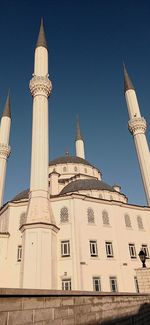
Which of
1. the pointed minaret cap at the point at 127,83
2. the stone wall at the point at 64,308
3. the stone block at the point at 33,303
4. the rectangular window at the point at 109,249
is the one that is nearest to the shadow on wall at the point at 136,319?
the stone wall at the point at 64,308

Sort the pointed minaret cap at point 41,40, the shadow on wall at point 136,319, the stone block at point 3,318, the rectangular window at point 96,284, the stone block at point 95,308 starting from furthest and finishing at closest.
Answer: the pointed minaret cap at point 41,40
the rectangular window at point 96,284
the shadow on wall at point 136,319
the stone block at point 95,308
the stone block at point 3,318

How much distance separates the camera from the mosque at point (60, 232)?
16.7 metres

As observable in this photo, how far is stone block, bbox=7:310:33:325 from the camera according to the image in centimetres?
393

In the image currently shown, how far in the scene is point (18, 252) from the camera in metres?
21.2

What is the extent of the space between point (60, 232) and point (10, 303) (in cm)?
1828

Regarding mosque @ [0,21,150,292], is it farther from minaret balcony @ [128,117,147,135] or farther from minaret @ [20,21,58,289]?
minaret balcony @ [128,117,147,135]

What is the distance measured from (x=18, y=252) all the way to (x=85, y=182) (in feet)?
A: 41.2

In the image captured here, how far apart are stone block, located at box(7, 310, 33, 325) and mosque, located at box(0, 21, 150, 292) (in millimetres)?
11689

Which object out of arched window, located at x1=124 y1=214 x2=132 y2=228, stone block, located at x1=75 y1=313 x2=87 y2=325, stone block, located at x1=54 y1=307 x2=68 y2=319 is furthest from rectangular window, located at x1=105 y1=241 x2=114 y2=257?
stone block, located at x1=54 y1=307 x2=68 y2=319

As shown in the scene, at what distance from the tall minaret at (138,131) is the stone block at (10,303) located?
24.4m

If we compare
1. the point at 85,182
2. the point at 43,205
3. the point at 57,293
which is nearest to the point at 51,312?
the point at 57,293

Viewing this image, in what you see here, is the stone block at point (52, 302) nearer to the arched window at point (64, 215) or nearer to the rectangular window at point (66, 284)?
the rectangular window at point (66, 284)

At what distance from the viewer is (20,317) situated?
4066mm

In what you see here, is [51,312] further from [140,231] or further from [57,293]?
[140,231]
